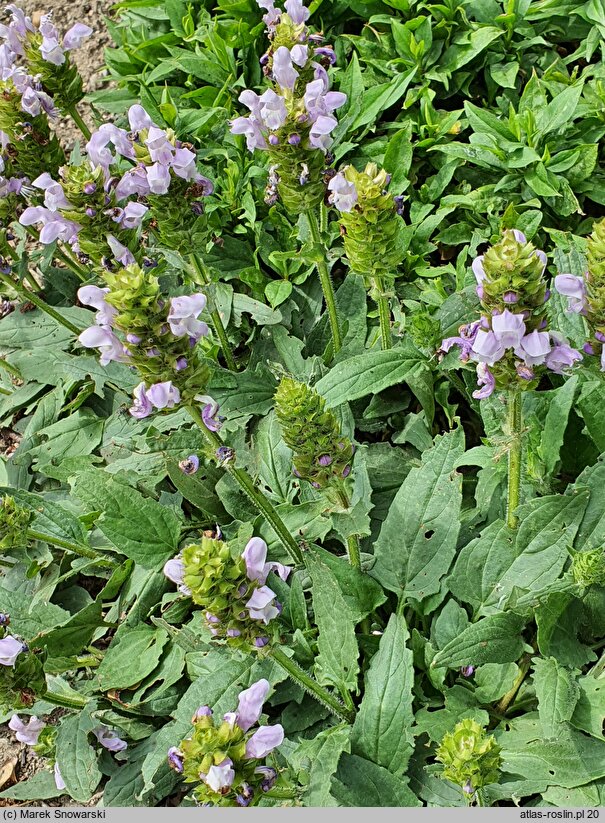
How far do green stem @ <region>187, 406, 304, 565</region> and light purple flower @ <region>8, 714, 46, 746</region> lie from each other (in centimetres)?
173

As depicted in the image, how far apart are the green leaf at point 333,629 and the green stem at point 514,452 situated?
82 centimetres

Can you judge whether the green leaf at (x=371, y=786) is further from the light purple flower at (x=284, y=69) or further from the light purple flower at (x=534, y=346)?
the light purple flower at (x=284, y=69)

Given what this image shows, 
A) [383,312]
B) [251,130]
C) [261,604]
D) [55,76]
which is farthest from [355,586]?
[55,76]

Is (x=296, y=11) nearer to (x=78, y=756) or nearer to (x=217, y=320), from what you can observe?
(x=217, y=320)

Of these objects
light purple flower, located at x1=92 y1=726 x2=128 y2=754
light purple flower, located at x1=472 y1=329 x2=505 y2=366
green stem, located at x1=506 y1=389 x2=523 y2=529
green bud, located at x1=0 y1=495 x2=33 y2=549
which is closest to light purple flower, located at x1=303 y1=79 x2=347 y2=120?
light purple flower, located at x1=472 y1=329 x2=505 y2=366

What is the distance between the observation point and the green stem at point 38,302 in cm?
476

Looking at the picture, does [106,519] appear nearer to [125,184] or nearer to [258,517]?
[258,517]

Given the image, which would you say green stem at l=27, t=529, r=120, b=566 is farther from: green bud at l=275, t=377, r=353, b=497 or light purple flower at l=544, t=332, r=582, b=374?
light purple flower at l=544, t=332, r=582, b=374

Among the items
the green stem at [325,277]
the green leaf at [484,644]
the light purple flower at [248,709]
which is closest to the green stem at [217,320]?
the green stem at [325,277]

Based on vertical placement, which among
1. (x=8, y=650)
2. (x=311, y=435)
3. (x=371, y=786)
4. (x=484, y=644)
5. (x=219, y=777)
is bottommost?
(x=371, y=786)

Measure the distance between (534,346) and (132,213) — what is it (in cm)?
198

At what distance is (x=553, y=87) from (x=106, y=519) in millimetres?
3830

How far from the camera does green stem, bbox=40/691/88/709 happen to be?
368cm

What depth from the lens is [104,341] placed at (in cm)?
302
